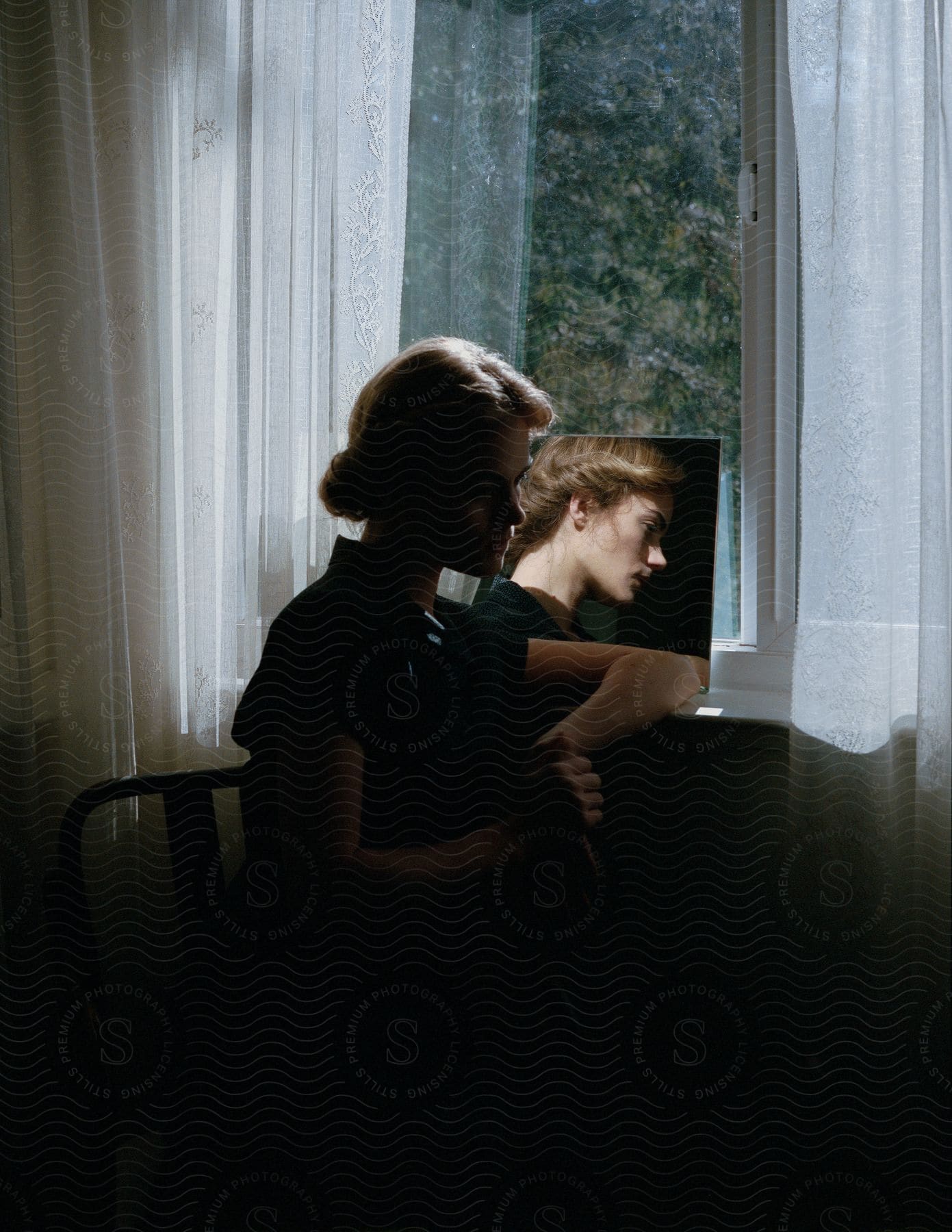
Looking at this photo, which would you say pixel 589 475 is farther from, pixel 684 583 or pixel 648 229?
pixel 648 229

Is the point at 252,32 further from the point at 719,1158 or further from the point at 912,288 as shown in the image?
the point at 719,1158

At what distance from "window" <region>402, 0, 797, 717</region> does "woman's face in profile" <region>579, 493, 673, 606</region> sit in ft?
0.28

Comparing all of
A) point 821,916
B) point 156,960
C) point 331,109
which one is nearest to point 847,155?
point 331,109

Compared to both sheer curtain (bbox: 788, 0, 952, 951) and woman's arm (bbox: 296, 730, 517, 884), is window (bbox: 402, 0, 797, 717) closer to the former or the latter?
sheer curtain (bbox: 788, 0, 952, 951)

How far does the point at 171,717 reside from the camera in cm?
113

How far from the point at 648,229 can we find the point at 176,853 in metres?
0.92

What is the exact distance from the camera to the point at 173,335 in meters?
1.12

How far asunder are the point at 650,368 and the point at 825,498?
247mm

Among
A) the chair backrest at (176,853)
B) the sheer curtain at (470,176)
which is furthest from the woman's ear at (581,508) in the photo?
the chair backrest at (176,853)

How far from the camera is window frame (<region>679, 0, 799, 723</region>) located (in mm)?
1028

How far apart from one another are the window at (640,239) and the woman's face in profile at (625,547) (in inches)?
3.4

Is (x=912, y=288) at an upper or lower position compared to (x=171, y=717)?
upper

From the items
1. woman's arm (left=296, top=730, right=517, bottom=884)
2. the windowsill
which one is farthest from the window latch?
woman's arm (left=296, top=730, right=517, bottom=884)

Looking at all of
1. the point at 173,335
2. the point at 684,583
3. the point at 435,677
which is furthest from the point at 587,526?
the point at 173,335
